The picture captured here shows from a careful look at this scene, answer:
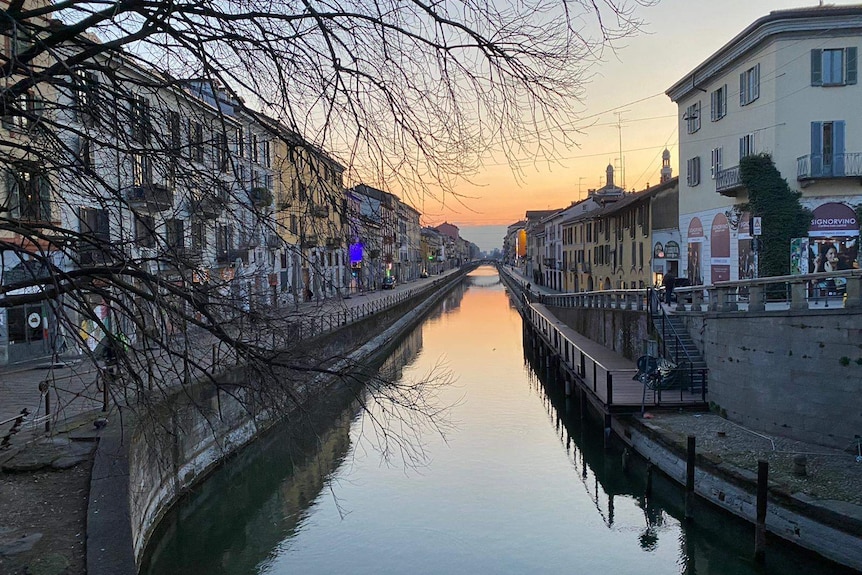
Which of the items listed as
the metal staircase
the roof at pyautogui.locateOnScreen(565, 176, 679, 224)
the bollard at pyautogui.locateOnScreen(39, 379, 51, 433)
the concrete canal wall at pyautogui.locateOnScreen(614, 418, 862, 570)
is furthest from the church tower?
the bollard at pyautogui.locateOnScreen(39, 379, 51, 433)

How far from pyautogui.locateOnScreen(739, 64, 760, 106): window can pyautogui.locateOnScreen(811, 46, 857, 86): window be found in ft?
5.51

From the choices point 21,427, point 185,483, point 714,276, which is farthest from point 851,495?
point 714,276

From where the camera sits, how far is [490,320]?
5088cm

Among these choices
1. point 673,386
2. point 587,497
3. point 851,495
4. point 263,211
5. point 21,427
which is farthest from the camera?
point 673,386

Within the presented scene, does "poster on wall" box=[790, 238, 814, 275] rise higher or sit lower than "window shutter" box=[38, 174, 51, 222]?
lower

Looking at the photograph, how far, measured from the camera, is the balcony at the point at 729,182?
72.3 feet

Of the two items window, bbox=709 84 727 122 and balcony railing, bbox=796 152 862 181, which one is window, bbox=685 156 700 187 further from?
balcony railing, bbox=796 152 862 181

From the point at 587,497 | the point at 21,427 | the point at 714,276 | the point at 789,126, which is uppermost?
the point at 789,126

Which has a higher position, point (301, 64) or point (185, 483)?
point (301, 64)

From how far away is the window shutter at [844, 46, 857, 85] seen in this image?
1981 cm

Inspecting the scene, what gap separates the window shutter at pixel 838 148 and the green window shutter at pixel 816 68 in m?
1.37

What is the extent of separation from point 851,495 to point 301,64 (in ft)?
31.1

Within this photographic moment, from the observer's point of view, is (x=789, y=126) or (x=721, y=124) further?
(x=721, y=124)

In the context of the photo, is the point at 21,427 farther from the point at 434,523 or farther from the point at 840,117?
the point at 840,117
